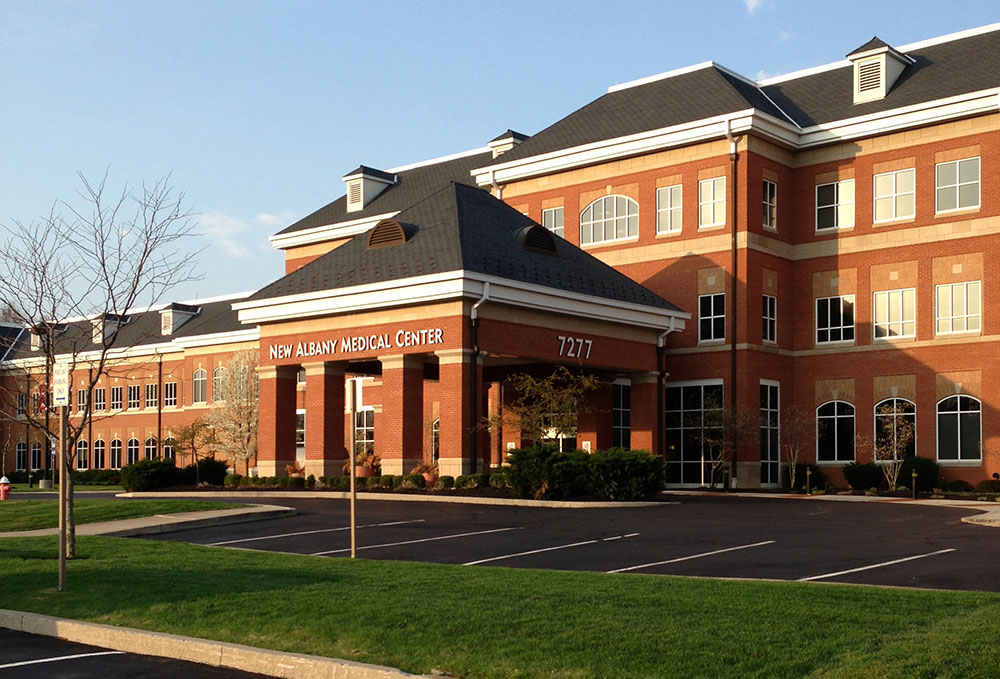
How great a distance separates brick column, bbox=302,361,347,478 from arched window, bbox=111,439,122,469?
4184cm

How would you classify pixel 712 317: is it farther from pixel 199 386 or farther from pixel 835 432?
pixel 199 386

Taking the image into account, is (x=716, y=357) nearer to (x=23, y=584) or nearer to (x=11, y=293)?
(x=11, y=293)

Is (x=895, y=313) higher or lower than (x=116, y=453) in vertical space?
higher

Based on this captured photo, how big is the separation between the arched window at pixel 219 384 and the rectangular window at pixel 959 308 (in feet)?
111

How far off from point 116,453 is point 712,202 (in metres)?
48.0

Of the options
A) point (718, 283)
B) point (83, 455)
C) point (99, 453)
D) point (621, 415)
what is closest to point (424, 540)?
point (621, 415)

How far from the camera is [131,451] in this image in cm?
7469

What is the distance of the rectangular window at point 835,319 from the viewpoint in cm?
4247

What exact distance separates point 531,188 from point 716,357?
35.7 ft

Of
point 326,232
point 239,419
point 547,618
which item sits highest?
point 326,232

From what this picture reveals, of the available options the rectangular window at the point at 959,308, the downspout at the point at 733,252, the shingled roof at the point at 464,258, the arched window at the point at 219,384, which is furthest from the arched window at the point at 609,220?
the arched window at the point at 219,384

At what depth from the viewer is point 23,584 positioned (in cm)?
1493

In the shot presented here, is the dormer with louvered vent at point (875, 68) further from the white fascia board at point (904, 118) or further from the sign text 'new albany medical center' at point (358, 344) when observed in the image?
the sign text 'new albany medical center' at point (358, 344)

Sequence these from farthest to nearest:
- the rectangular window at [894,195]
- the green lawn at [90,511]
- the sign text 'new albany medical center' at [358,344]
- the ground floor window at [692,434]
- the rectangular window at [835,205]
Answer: the rectangular window at [835,205]
the ground floor window at [692,434]
the rectangular window at [894,195]
the sign text 'new albany medical center' at [358,344]
the green lawn at [90,511]
